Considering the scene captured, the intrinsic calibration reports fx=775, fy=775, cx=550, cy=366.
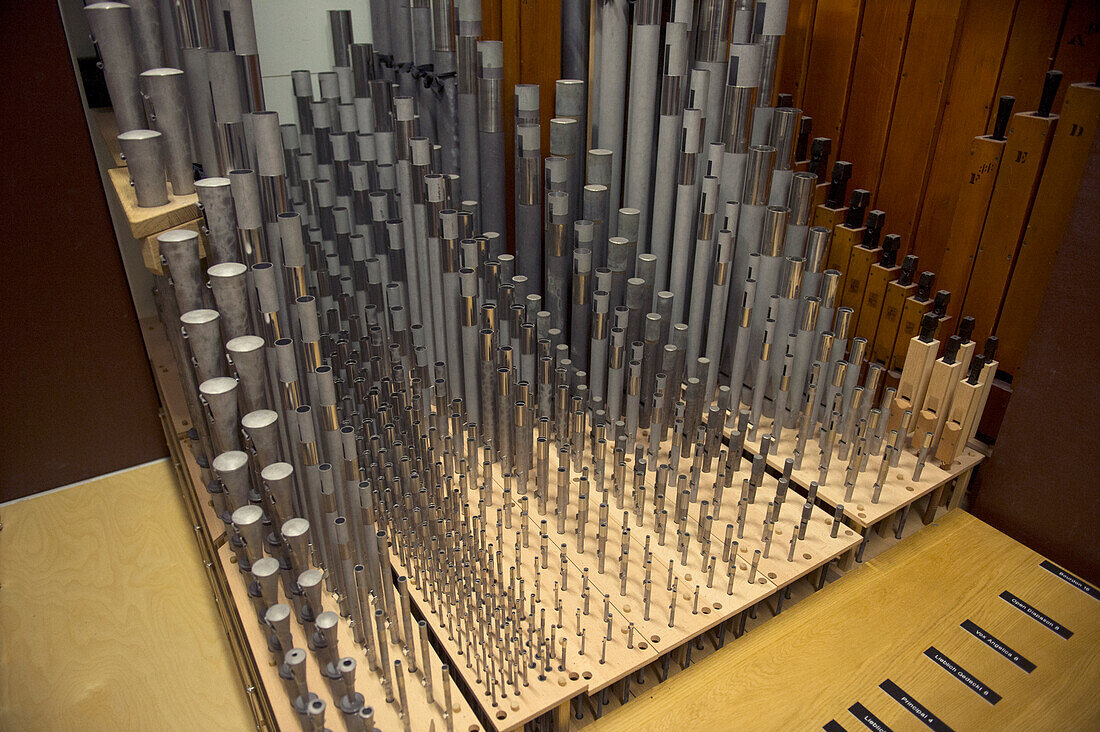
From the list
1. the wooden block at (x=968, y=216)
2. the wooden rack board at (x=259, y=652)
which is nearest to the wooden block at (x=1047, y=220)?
the wooden block at (x=968, y=216)

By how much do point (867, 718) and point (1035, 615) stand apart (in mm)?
694

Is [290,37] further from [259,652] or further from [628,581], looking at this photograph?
[628,581]

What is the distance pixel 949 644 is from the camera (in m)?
2.18

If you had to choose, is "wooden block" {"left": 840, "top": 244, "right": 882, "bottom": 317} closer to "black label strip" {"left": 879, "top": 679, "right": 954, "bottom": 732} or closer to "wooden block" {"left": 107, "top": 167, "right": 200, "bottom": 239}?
"black label strip" {"left": 879, "top": 679, "right": 954, "bottom": 732}

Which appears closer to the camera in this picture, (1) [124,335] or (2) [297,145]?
(2) [297,145]

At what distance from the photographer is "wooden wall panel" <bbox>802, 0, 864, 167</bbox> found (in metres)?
2.70

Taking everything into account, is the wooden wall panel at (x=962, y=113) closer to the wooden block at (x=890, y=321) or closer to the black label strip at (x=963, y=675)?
the wooden block at (x=890, y=321)

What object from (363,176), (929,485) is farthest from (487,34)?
(929,485)

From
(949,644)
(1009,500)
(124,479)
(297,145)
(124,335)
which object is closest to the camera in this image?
(949,644)

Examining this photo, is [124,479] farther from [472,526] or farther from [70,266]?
[472,526]

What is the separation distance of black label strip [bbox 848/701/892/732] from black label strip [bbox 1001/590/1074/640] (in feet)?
2.13

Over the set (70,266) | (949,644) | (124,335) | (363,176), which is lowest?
(949,644)

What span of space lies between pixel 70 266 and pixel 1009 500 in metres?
3.18

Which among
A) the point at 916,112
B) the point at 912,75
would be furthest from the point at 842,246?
the point at 912,75
